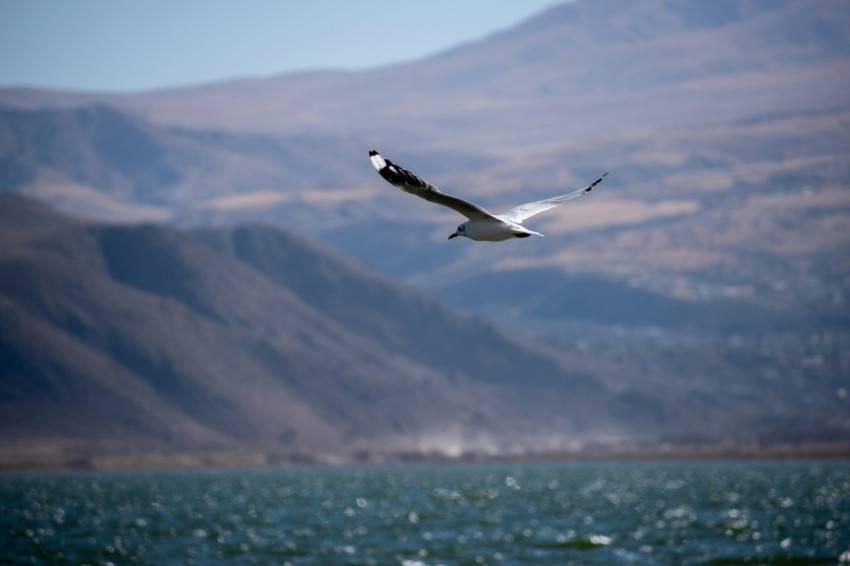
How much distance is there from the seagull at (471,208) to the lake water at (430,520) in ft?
74.8

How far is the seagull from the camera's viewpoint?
67.2ft

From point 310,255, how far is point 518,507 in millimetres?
121423

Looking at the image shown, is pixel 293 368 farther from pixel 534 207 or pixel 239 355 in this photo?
pixel 534 207

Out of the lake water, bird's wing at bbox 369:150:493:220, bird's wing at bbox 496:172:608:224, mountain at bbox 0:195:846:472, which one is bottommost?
the lake water

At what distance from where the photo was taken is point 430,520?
2382 inches

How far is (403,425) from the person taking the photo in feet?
496

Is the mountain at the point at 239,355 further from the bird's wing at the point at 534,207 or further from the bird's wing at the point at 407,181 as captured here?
the bird's wing at the point at 407,181

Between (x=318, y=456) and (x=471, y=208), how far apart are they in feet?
366

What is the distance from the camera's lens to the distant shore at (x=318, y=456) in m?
115

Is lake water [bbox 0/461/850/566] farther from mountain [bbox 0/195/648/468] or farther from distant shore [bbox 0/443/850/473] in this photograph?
mountain [bbox 0/195/648/468]

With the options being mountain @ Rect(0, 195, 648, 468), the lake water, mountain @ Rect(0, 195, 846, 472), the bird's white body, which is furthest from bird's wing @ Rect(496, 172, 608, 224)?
mountain @ Rect(0, 195, 648, 468)

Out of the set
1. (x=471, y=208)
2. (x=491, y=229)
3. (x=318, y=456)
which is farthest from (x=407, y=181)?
(x=318, y=456)

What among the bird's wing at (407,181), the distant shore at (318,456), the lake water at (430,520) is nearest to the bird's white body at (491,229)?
the bird's wing at (407,181)

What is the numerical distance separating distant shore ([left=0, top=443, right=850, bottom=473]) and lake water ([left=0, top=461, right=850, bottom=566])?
480 inches
